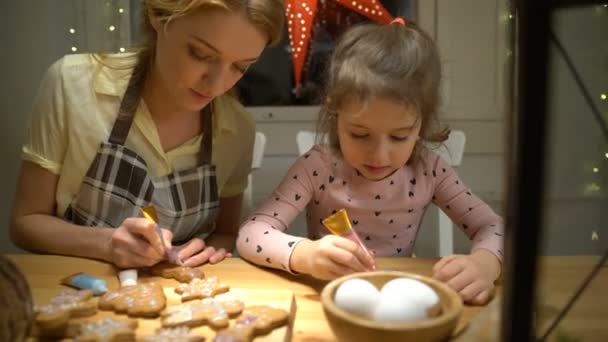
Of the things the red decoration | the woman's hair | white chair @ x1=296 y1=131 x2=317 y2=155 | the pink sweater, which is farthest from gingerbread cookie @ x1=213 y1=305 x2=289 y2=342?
white chair @ x1=296 y1=131 x2=317 y2=155

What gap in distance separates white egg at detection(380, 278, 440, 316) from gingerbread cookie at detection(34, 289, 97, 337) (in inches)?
15.4

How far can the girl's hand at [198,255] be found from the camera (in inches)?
42.7

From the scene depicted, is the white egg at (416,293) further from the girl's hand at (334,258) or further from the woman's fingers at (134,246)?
the woman's fingers at (134,246)

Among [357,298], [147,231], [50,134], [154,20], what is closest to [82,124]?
[50,134]

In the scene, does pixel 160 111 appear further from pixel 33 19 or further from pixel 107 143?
pixel 33 19

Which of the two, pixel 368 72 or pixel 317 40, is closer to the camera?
pixel 368 72

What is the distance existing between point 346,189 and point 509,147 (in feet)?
2.76

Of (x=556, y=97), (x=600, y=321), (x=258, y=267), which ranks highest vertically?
(x=556, y=97)

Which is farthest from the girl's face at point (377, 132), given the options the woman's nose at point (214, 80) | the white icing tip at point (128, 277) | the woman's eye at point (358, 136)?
the white icing tip at point (128, 277)

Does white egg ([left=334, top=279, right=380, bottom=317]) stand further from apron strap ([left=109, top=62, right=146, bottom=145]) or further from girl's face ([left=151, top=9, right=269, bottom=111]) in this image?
apron strap ([left=109, top=62, right=146, bottom=145])

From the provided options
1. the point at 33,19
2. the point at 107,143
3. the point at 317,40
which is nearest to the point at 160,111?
the point at 107,143

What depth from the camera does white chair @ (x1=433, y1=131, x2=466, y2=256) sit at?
65.7 inches

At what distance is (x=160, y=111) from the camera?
1323 millimetres

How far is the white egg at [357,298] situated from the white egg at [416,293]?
0.02 metres
